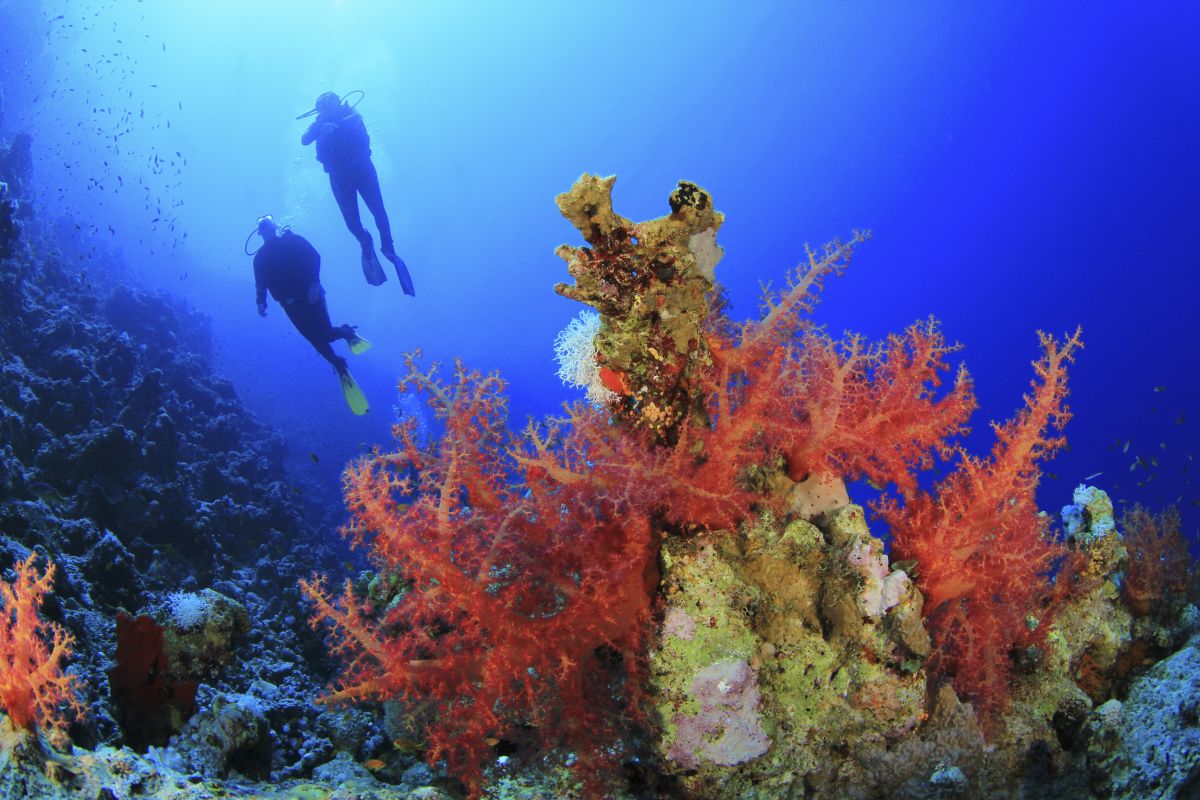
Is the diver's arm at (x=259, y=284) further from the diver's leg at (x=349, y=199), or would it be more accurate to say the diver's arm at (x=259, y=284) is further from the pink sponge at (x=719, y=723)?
the pink sponge at (x=719, y=723)

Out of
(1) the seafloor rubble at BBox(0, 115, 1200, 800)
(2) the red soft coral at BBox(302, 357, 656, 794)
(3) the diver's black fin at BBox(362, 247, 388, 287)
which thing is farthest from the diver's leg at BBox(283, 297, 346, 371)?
(2) the red soft coral at BBox(302, 357, 656, 794)

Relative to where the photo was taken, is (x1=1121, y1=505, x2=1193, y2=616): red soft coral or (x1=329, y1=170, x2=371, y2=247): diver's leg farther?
(x1=329, y1=170, x2=371, y2=247): diver's leg

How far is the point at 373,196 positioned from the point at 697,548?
1304 centimetres

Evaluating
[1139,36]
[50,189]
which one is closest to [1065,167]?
[1139,36]

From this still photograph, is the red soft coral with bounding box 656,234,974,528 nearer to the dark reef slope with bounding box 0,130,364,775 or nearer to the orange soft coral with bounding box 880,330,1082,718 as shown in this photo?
the orange soft coral with bounding box 880,330,1082,718

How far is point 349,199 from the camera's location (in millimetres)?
13227

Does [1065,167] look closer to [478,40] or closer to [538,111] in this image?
[538,111]

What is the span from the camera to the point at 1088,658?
456cm

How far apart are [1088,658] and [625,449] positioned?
14.2 ft

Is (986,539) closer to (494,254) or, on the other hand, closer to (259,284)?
(259,284)

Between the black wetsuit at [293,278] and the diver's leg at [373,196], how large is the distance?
260 centimetres

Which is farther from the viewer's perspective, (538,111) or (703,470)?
(538,111)

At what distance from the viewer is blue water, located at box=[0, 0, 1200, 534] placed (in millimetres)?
39344

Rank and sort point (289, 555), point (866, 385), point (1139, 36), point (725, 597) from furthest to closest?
point (1139, 36), point (289, 555), point (866, 385), point (725, 597)
